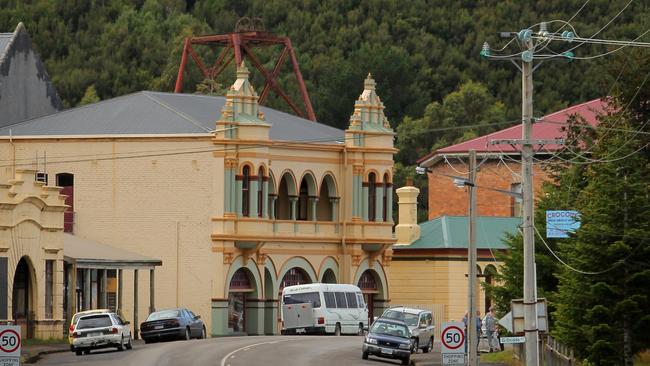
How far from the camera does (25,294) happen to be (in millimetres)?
68188

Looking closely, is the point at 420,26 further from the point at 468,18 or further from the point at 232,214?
the point at 232,214

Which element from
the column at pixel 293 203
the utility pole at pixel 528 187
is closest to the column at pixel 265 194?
the column at pixel 293 203

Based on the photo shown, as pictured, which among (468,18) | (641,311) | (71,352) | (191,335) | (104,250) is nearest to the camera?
(641,311)

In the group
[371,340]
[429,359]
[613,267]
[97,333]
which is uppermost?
[613,267]

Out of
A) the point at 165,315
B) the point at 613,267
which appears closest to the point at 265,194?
the point at 165,315

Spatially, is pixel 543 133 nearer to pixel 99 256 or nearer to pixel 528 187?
pixel 99 256

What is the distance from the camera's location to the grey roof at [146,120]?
84062 mm

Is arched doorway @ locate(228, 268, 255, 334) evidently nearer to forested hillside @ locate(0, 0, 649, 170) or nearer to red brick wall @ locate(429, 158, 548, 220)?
red brick wall @ locate(429, 158, 548, 220)

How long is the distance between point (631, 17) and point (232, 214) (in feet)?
241

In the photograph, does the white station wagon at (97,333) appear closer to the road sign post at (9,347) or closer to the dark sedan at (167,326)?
the dark sedan at (167,326)

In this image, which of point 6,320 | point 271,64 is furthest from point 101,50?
point 6,320

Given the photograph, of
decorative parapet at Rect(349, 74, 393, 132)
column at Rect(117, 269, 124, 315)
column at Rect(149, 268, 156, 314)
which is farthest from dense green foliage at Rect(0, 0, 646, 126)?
column at Rect(117, 269, 124, 315)

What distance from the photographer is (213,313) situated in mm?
81688

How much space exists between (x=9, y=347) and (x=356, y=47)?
385ft
